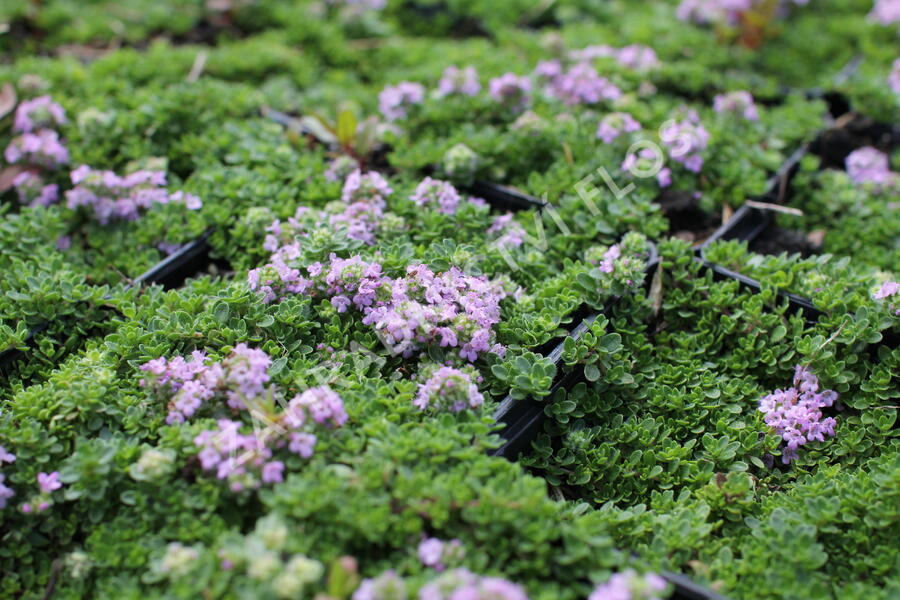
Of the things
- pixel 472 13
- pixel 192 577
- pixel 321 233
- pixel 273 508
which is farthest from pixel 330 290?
pixel 472 13

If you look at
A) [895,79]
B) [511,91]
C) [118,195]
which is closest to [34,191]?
[118,195]

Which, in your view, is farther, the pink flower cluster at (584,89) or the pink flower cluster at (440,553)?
the pink flower cluster at (584,89)

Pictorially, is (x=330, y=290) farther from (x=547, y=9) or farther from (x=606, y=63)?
(x=547, y=9)

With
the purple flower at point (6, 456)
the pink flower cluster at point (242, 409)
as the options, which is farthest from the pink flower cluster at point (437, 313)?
the purple flower at point (6, 456)

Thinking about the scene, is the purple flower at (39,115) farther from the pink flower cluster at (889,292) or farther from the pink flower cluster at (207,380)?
the pink flower cluster at (889,292)

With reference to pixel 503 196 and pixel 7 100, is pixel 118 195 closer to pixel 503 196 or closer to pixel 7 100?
pixel 7 100

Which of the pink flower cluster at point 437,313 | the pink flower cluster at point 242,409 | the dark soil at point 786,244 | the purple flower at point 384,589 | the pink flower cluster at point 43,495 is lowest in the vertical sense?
the pink flower cluster at point 43,495

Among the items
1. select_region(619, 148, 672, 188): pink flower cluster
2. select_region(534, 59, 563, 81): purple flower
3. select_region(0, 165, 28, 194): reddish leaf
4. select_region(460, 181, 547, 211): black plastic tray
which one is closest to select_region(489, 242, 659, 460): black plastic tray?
select_region(460, 181, 547, 211): black plastic tray
